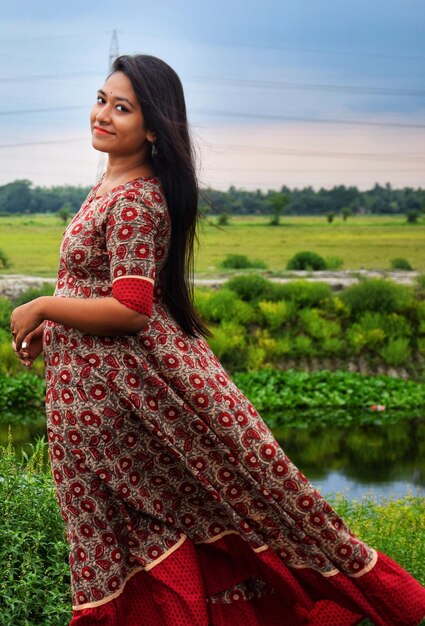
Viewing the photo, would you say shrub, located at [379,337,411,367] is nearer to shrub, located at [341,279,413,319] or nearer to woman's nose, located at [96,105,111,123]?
shrub, located at [341,279,413,319]

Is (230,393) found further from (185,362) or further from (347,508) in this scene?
(347,508)

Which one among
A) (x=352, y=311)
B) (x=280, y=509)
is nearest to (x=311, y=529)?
(x=280, y=509)

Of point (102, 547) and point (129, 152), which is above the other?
point (129, 152)

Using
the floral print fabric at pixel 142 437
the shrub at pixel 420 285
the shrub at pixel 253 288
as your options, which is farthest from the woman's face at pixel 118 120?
the shrub at pixel 420 285

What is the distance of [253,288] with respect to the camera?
34.9 feet

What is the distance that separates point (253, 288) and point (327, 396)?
6.69ft

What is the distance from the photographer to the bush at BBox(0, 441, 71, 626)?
112 inches

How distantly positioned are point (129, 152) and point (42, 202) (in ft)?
39.6

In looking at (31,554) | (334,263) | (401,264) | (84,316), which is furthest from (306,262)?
(84,316)

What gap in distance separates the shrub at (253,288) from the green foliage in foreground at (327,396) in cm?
120

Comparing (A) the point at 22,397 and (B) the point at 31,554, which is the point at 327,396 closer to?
(A) the point at 22,397

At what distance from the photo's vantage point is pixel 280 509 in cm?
258

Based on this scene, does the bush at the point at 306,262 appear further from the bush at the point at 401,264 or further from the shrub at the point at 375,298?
the shrub at the point at 375,298

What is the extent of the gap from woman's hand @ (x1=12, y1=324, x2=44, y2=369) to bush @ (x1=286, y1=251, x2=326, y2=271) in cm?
1049
